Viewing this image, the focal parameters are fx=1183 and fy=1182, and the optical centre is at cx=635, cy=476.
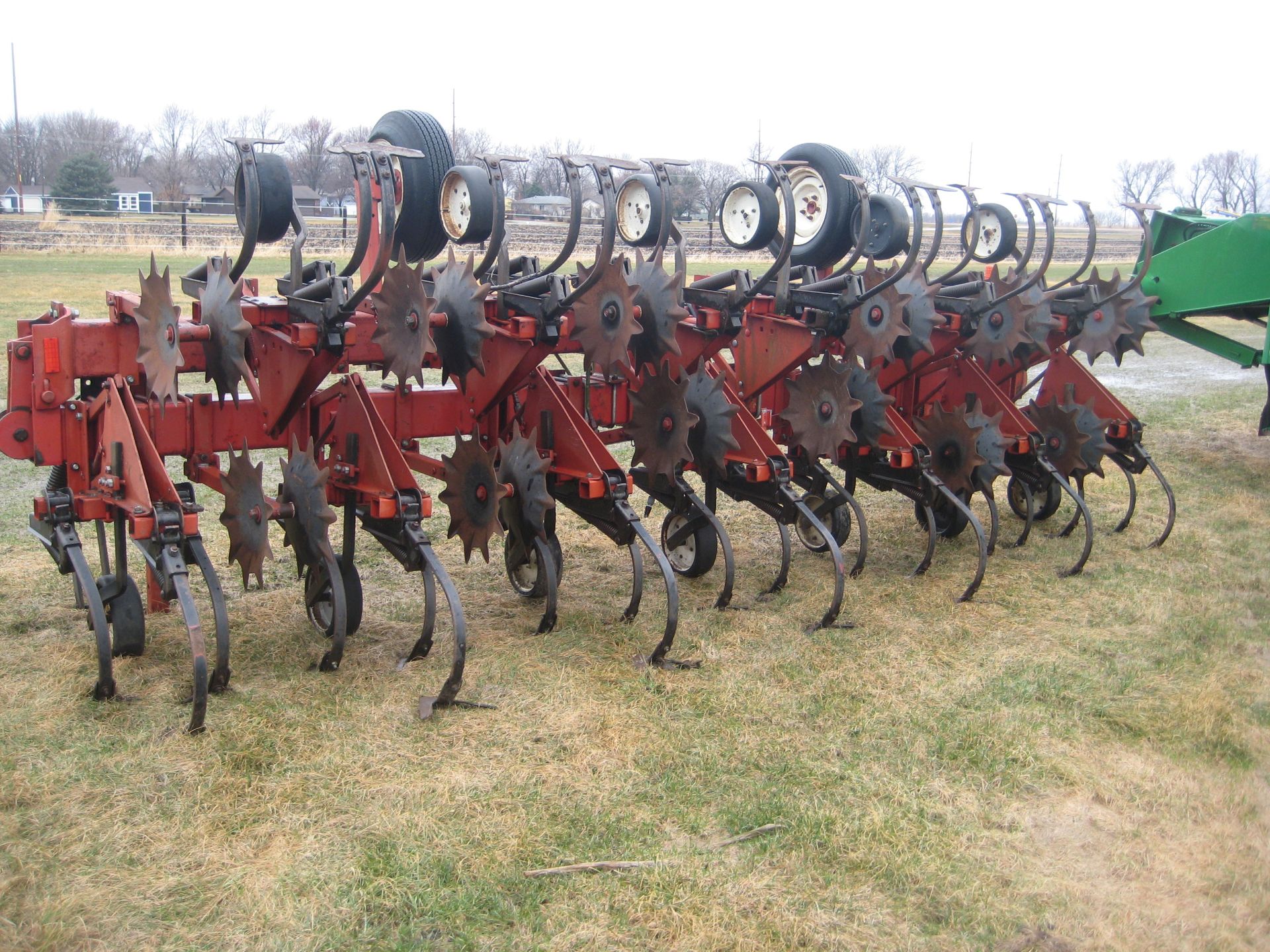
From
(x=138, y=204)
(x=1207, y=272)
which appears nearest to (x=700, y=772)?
(x=1207, y=272)

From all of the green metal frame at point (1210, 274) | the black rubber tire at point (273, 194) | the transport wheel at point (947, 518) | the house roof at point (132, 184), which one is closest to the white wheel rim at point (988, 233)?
the transport wheel at point (947, 518)

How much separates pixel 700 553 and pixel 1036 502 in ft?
9.94

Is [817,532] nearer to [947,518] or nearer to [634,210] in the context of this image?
[947,518]

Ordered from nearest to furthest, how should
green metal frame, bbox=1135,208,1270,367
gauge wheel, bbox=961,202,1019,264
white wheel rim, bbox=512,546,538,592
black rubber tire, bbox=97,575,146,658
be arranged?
black rubber tire, bbox=97,575,146,658 → white wheel rim, bbox=512,546,538,592 → gauge wheel, bbox=961,202,1019,264 → green metal frame, bbox=1135,208,1270,367

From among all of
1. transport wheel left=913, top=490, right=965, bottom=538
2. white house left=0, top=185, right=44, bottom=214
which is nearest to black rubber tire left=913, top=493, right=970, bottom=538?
transport wheel left=913, top=490, right=965, bottom=538

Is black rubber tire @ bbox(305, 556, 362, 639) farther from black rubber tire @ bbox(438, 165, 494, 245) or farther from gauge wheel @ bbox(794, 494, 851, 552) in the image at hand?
gauge wheel @ bbox(794, 494, 851, 552)

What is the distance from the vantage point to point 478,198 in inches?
213

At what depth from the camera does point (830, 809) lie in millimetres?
4105

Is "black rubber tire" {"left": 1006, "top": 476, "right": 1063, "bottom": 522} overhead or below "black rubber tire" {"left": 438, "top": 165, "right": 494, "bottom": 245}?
below

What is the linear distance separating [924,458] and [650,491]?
1726 millimetres

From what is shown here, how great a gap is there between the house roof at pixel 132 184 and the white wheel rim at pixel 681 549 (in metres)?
43.2

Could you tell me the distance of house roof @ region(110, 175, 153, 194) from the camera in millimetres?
45500

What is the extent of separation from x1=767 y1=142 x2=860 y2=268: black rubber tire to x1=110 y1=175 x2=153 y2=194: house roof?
142 ft

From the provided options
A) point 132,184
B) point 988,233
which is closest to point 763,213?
point 988,233
